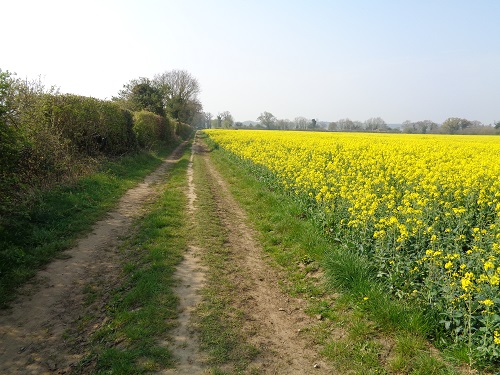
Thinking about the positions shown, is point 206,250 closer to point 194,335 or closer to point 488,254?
point 194,335

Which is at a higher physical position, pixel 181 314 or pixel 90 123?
pixel 90 123

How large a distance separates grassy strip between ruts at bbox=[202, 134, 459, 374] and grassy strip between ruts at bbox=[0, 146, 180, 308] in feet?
14.2

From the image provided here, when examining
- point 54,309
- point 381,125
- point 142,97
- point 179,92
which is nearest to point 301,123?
point 381,125

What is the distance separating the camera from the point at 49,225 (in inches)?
296

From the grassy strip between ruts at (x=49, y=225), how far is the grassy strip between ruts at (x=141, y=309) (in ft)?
4.52

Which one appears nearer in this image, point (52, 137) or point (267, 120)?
point (52, 137)

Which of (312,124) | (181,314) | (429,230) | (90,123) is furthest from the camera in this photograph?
(312,124)

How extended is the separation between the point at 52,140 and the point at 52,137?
0.12m

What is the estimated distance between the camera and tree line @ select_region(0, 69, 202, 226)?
6980 millimetres

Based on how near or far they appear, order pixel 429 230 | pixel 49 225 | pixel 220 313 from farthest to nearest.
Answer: pixel 49 225 < pixel 429 230 < pixel 220 313

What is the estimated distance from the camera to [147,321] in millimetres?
4309

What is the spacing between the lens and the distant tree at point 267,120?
119m

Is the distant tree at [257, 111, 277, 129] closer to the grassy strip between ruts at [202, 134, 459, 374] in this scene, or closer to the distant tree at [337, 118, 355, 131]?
the distant tree at [337, 118, 355, 131]

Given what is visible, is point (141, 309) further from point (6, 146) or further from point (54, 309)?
point (6, 146)
